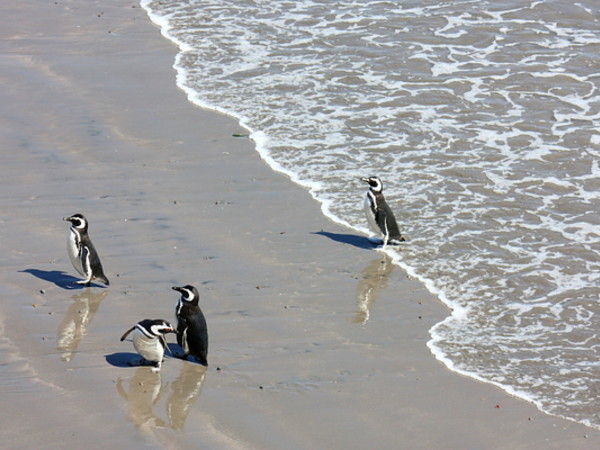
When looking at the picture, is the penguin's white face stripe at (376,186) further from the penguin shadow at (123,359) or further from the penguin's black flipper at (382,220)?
the penguin shadow at (123,359)

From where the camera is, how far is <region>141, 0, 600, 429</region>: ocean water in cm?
915

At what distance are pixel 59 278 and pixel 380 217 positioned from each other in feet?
11.0

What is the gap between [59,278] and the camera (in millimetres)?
9547

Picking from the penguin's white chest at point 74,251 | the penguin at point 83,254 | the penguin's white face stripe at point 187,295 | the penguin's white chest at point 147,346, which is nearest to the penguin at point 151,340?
the penguin's white chest at point 147,346

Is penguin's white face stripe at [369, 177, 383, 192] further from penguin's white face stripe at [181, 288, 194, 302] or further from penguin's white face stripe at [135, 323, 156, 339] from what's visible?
penguin's white face stripe at [135, 323, 156, 339]

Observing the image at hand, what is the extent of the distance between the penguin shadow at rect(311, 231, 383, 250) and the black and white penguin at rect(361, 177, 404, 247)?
155 mm

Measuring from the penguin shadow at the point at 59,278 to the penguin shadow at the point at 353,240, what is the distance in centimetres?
271

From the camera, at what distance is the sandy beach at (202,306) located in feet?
23.5

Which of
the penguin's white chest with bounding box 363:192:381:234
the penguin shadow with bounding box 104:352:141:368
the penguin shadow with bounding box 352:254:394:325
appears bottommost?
the penguin shadow with bounding box 352:254:394:325

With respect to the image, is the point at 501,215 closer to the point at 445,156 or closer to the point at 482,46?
the point at 445,156

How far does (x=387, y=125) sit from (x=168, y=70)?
4012mm

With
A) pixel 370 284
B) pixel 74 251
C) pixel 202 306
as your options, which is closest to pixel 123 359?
pixel 202 306

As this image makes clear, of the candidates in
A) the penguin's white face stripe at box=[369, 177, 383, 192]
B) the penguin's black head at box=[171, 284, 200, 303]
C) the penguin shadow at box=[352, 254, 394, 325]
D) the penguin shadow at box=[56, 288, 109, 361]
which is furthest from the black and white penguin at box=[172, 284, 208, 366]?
the penguin's white face stripe at box=[369, 177, 383, 192]

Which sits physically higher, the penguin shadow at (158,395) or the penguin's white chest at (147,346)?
the penguin's white chest at (147,346)
